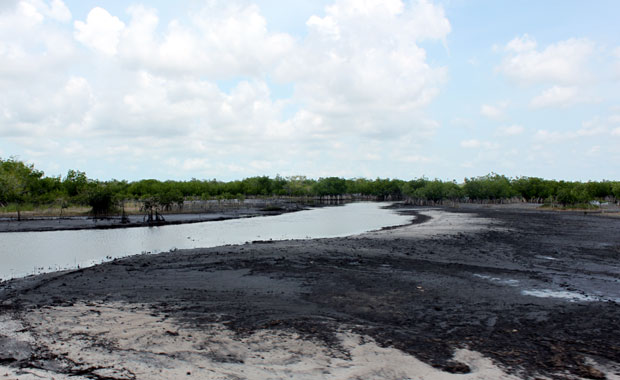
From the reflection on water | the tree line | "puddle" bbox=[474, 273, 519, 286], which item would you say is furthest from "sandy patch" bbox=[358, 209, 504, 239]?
the tree line

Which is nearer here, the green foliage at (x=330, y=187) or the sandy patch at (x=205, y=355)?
the sandy patch at (x=205, y=355)

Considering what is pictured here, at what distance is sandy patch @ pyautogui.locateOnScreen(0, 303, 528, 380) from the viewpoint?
22.0 feet

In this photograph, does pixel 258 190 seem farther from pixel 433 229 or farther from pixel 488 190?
pixel 433 229

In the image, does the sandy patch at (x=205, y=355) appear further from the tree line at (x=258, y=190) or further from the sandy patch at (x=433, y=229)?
the tree line at (x=258, y=190)

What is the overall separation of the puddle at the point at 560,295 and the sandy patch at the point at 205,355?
6.26 m

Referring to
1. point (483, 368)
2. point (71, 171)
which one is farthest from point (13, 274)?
point (71, 171)

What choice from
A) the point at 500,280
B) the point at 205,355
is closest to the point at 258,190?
the point at 500,280

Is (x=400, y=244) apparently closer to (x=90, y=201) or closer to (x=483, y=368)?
(x=483, y=368)

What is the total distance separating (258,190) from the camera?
13200cm

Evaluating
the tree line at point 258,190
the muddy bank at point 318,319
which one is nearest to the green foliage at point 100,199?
the tree line at point 258,190

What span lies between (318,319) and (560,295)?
7853mm

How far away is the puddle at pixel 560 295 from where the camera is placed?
39.0ft

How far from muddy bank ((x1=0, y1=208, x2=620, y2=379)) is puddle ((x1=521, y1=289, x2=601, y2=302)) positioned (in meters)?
0.04

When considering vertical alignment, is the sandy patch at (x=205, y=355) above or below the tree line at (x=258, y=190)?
below
